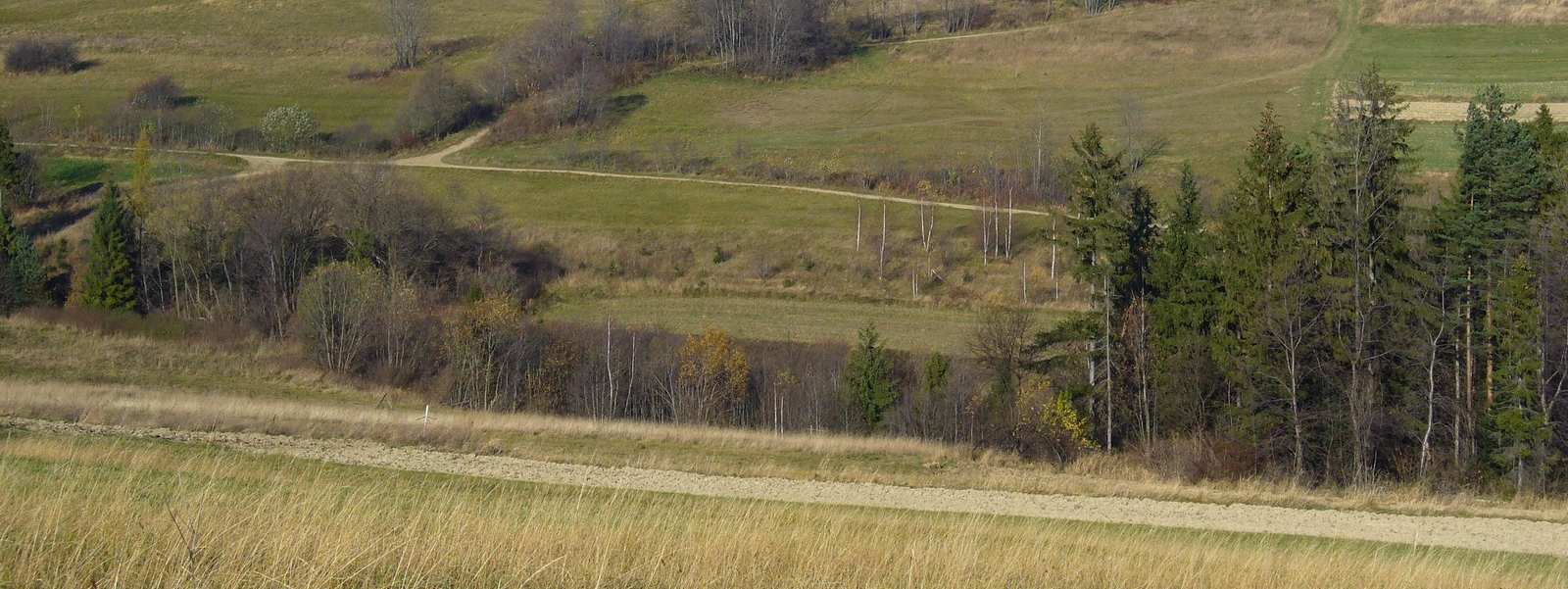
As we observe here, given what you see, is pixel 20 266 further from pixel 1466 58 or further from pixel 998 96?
pixel 1466 58

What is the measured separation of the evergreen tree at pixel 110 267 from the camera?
5809cm

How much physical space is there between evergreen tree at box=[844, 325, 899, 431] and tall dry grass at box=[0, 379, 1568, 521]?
11051 mm

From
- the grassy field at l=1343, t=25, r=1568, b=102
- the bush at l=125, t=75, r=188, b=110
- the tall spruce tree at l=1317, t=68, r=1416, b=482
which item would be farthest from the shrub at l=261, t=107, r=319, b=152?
the tall spruce tree at l=1317, t=68, r=1416, b=482

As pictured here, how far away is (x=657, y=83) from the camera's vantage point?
10331 centimetres

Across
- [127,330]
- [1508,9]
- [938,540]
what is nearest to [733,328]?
[127,330]

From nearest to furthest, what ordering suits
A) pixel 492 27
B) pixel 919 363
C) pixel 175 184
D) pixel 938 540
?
pixel 938 540 → pixel 919 363 → pixel 175 184 → pixel 492 27

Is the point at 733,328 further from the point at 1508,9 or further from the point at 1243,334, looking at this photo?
the point at 1508,9

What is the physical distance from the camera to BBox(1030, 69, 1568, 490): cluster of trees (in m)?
31.6

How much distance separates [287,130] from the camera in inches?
3627

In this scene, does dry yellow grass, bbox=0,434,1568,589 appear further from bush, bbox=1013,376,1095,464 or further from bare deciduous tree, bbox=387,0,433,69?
bare deciduous tree, bbox=387,0,433,69

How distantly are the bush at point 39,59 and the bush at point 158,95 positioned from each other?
11.5m

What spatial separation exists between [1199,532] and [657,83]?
89923 millimetres

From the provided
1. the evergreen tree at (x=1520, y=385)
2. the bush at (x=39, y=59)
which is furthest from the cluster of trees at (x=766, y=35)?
the evergreen tree at (x=1520, y=385)

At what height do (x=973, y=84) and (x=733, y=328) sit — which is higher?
(x=973, y=84)
